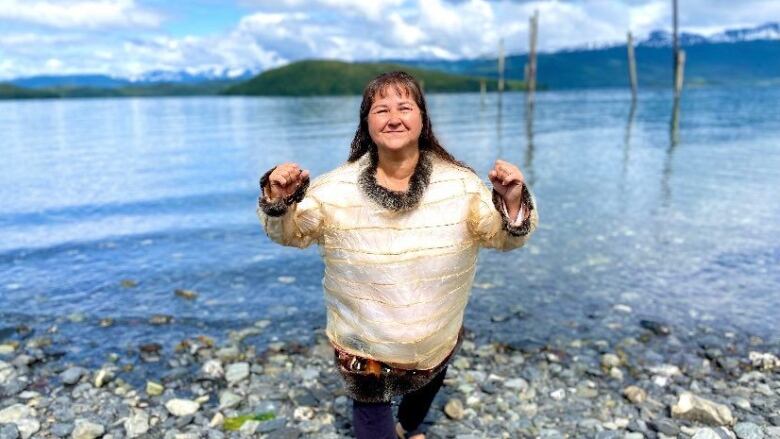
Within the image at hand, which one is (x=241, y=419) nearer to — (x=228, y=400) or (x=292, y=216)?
(x=228, y=400)

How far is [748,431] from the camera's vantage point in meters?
6.12

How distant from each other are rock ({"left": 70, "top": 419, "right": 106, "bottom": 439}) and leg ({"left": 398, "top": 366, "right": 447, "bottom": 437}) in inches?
126

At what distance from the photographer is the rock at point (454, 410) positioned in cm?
664

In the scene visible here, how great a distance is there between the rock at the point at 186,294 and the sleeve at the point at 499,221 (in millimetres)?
7920

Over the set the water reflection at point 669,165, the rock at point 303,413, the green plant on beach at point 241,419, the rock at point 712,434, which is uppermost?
the water reflection at point 669,165

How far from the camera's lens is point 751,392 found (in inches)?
277

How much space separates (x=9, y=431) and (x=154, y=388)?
1548mm

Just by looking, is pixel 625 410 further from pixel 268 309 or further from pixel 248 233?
pixel 248 233

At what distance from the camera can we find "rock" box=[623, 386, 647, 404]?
6.94 m

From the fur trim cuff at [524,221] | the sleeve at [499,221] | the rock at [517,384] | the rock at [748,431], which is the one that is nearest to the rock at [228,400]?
the rock at [517,384]

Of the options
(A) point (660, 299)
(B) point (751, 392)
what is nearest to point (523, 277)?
(A) point (660, 299)

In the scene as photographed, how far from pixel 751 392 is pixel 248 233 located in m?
12.2

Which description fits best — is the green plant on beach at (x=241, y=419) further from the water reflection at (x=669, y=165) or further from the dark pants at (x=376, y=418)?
the water reflection at (x=669, y=165)

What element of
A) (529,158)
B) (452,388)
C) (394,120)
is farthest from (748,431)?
(529,158)
